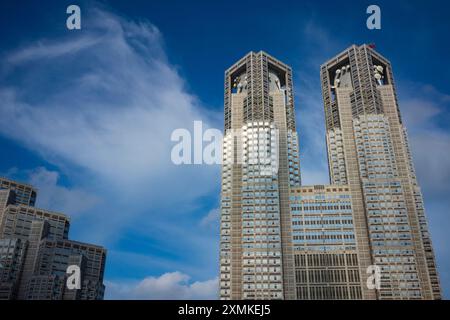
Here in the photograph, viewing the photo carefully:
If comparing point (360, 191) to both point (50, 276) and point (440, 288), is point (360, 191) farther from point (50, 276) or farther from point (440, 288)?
point (50, 276)

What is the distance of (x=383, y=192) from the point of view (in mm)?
167500

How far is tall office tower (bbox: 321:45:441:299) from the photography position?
153 meters

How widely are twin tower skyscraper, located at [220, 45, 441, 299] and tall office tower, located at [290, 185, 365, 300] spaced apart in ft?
1.19

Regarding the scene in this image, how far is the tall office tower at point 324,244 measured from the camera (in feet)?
511

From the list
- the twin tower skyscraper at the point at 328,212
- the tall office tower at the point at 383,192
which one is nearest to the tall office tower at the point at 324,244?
the twin tower skyscraper at the point at 328,212

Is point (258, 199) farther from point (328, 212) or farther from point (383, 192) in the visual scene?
point (383, 192)

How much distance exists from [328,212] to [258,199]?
1111 inches

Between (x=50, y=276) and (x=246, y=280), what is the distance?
319ft

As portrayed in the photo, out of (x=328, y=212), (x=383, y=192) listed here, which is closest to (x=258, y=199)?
(x=328, y=212)

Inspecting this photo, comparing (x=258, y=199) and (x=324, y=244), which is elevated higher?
(x=258, y=199)

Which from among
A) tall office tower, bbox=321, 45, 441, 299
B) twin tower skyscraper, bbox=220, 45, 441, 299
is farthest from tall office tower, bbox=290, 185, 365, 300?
tall office tower, bbox=321, 45, 441, 299

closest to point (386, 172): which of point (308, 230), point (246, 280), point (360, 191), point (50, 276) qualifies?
point (360, 191)

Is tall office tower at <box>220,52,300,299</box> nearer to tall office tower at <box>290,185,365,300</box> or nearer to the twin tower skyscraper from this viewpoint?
the twin tower skyscraper
